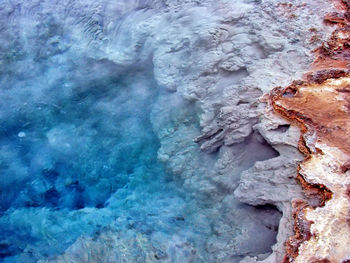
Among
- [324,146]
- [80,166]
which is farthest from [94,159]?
[324,146]

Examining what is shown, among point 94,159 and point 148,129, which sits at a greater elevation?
point 148,129

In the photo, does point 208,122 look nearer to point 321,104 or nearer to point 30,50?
point 321,104

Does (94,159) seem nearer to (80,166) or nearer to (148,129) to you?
(80,166)

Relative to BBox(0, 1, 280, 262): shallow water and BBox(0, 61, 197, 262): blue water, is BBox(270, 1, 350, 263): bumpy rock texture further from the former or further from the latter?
BBox(0, 61, 197, 262): blue water


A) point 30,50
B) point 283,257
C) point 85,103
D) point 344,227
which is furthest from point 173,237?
point 30,50

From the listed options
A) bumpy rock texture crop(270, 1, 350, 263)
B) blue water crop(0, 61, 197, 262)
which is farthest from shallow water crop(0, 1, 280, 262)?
bumpy rock texture crop(270, 1, 350, 263)

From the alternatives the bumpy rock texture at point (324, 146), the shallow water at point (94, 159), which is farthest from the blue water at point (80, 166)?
the bumpy rock texture at point (324, 146)
